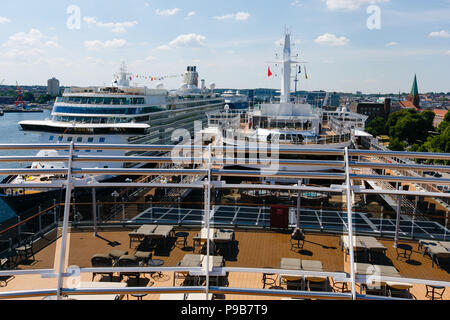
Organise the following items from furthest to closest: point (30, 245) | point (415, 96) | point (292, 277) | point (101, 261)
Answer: point (415, 96)
point (30, 245)
point (101, 261)
point (292, 277)

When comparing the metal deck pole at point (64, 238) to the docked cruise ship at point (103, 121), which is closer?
the metal deck pole at point (64, 238)

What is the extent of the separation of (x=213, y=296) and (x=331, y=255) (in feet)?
5.23

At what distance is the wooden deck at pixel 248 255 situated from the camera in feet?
13.1

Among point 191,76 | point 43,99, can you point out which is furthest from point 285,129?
point 43,99

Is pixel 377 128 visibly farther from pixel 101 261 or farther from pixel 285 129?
pixel 101 261

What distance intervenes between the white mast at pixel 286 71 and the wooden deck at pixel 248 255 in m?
28.1

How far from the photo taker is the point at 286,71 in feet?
104

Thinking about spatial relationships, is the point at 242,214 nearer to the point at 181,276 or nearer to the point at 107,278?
the point at 181,276

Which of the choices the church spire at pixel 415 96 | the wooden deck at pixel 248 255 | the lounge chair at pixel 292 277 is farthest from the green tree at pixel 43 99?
the lounge chair at pixel 292 277

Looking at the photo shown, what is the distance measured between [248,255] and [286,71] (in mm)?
29232

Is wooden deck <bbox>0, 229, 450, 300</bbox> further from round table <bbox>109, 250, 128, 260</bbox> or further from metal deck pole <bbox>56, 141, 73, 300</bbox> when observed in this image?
metal deck pole <bbox>56, 141, 73, 300</bbox>

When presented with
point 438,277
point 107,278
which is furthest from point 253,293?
point 438,277

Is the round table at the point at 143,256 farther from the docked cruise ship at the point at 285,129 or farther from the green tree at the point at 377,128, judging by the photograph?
the green tree at the point at 377,128

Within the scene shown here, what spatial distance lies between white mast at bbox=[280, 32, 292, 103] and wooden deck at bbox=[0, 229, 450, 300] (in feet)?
92.1
